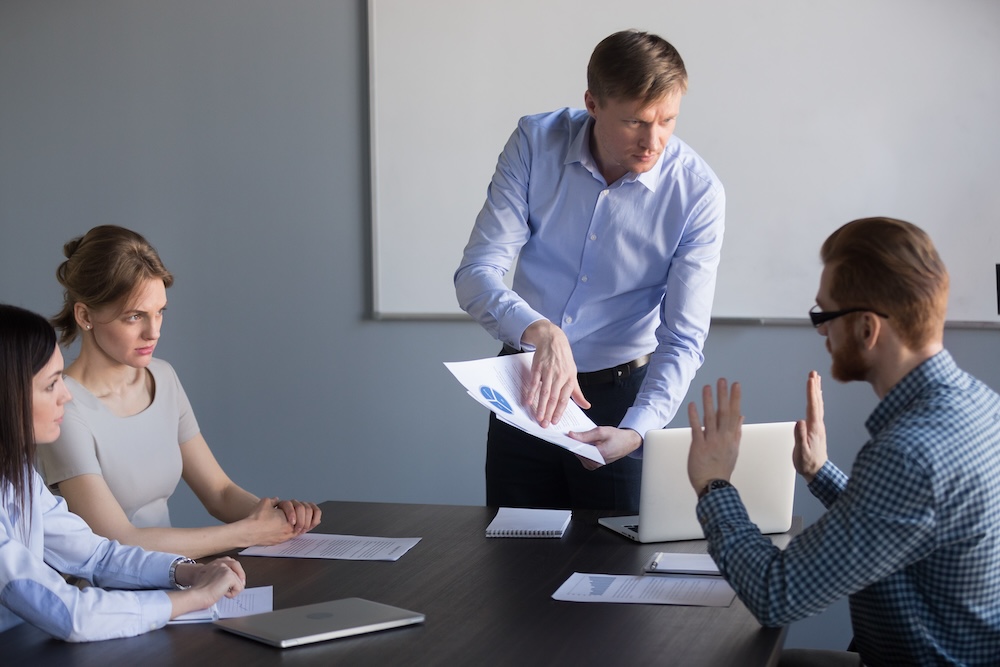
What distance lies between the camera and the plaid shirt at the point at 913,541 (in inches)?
52.8

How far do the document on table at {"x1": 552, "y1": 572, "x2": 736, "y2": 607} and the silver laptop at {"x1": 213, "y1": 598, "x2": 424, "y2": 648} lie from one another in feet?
0.97

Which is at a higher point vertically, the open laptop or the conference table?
the open laptop

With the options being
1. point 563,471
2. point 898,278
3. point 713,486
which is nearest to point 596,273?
point 563,471

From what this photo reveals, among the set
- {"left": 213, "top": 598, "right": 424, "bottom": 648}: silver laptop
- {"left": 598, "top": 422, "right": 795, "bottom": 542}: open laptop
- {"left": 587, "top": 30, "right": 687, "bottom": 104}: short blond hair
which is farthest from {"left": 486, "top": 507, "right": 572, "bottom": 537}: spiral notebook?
{"left": 587, "top": 30, "right": 687, "bottom": 104}: short blond hair

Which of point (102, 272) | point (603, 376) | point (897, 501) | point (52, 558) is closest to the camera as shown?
point (897, 501)

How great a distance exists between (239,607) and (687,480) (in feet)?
2.96

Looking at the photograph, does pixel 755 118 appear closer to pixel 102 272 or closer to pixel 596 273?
pixel 596 273

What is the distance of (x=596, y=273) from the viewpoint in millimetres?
2500

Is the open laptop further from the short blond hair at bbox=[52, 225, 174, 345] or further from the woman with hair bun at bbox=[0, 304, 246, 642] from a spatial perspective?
the short blond hair at bbox=[52, 225, 174, 345]

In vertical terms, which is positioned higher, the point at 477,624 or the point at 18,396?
the point at 18,396

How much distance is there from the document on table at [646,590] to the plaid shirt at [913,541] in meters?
0.26

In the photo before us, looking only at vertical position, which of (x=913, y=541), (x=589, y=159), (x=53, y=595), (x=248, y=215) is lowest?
(x=53, y=595)

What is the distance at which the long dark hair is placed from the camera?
169 cm

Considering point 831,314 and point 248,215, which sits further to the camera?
point 248,215
